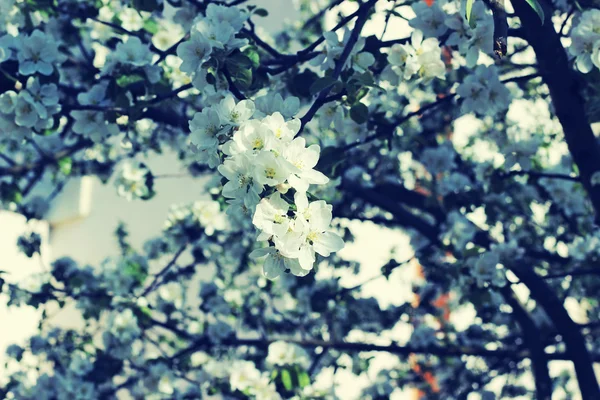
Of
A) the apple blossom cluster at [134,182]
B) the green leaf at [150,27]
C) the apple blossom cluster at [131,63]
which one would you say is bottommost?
the apple blossom cluster at [131,63]

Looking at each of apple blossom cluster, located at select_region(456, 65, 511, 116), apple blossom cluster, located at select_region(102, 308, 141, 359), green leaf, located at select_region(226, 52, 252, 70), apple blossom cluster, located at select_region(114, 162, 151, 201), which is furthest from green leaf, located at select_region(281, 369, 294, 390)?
green leaf, located at select_region(226, 52, 252, 70)

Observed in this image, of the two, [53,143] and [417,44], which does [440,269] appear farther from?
[53,143]

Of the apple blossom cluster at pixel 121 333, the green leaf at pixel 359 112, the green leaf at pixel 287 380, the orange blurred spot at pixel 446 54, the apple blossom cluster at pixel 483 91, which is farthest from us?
the apple blossom cluster at pixel 121 333

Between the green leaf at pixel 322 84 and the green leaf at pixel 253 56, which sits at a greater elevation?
the green leaf at pixel 253 56

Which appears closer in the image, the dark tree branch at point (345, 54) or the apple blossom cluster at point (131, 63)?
the dark tree branch at point (345, 54)

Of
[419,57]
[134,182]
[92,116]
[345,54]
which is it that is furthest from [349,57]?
[134,182]

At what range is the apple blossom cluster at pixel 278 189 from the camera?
4.07 feet

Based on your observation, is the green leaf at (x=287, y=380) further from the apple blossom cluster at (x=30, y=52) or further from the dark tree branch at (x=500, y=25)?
the dark tree branch at (x=500, y=25)

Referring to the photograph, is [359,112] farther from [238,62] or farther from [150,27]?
[150,27]

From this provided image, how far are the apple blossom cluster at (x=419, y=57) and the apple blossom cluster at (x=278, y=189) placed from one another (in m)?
0.86

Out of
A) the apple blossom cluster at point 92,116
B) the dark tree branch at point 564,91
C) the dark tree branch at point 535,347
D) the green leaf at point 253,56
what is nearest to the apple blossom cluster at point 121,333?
the apple blossom cluster at point 92,116

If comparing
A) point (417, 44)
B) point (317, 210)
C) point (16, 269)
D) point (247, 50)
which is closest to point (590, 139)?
point (417, 44)

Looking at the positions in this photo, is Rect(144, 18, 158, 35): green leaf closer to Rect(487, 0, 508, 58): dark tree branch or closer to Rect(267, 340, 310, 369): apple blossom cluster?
Rect(267, 340, 310, 369): apple blossom cluster

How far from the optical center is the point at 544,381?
3.04 meters
